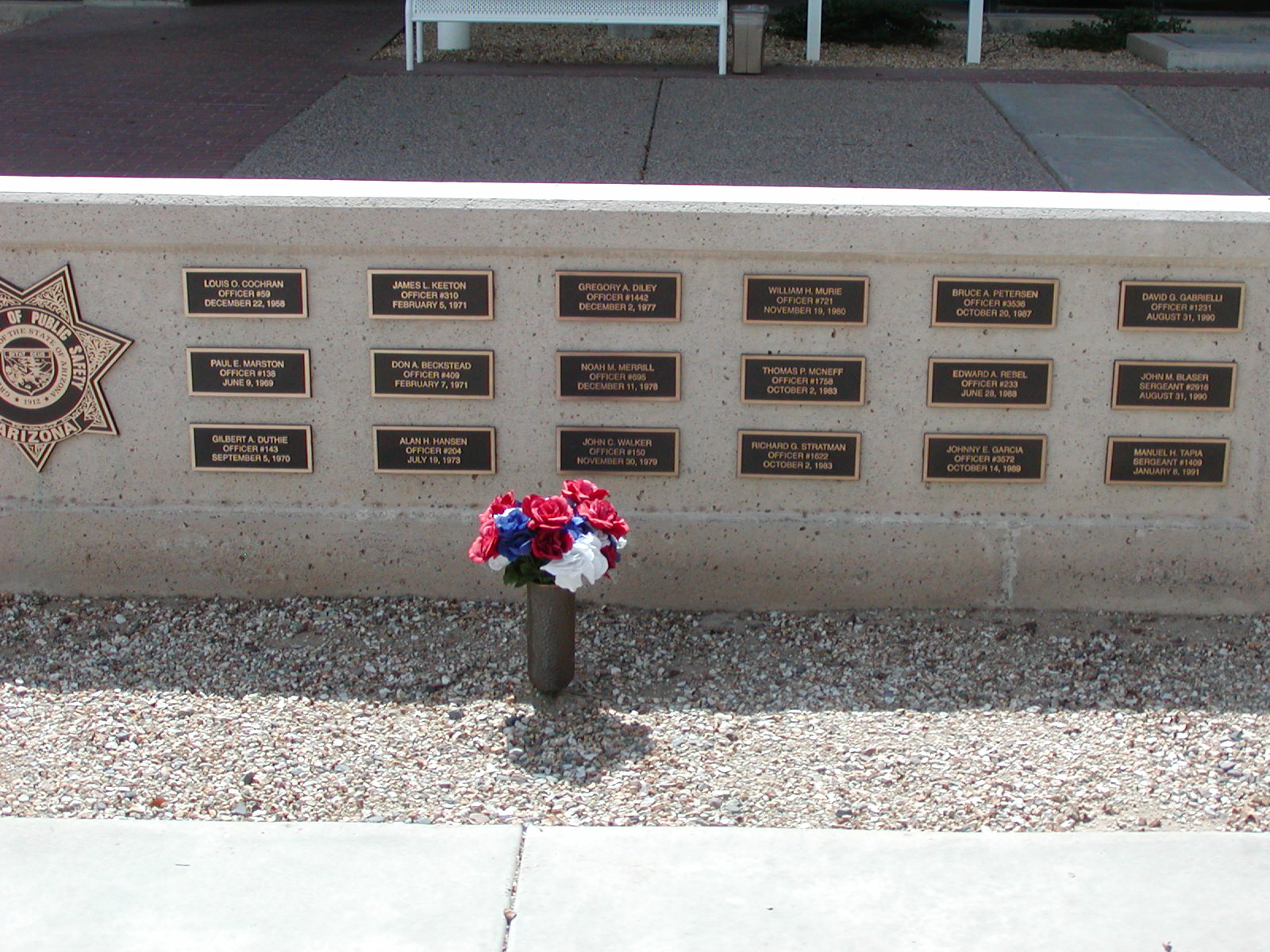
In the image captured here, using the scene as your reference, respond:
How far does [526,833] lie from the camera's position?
383cm

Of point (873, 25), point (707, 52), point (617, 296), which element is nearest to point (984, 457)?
point (617, 296)

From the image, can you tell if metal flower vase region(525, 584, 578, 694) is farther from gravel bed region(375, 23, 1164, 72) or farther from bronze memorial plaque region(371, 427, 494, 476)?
gravel bed region(375, 23, 1164, 72)

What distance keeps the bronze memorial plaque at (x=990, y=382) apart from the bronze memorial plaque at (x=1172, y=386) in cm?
25

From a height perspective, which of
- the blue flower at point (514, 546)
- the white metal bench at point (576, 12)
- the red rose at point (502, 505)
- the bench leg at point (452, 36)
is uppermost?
the white metal bench at point (576, 12)

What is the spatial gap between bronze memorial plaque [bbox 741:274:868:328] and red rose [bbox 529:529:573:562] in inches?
42.5

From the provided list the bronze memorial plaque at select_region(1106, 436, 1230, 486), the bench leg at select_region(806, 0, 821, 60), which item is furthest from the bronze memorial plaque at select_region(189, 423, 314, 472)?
the bench leg at select_region(806, 0, 821, 60)

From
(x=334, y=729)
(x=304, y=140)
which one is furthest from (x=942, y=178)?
(x=334, y=729)

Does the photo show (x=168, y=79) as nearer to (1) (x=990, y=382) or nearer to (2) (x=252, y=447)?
(2) (x=252, y=447)

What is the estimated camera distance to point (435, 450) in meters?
5.14

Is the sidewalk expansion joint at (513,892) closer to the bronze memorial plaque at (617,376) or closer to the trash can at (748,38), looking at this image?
the bronze memorial plaque at (617,376)

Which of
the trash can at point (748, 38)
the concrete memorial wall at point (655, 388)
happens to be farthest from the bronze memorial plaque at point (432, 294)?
the trash can at point (748, 38)

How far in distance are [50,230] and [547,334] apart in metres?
1.69

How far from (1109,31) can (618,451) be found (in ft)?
39.8

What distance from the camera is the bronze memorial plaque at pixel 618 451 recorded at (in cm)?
511
